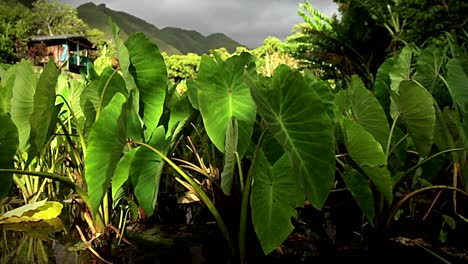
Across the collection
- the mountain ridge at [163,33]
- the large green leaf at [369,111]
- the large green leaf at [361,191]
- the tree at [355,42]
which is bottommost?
the large green leaf at [361,191]

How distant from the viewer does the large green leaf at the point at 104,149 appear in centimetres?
78

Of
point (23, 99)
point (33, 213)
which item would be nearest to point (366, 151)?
point (33, 213)

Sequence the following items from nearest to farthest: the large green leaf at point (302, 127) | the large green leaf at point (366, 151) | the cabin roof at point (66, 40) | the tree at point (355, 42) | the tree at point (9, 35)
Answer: the large green leaf at point (302, 127) < the large green leaf at point (366, 151) < the tree at point (355, 42) < the cabin roof at point (66, 40) < the tree at point (9, 35)

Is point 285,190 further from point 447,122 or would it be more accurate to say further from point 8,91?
point 8,91

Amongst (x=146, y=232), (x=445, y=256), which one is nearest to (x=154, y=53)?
(x=146, y=232)

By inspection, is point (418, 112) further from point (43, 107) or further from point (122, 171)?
point (43, 107)

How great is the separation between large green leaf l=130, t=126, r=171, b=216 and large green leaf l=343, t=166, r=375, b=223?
0.47 m

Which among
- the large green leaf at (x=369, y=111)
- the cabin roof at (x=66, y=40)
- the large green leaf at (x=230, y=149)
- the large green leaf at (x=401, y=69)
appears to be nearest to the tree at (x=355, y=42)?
the large green leaf at (x=401, y=69)

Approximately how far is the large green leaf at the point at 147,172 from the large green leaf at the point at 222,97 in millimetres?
142

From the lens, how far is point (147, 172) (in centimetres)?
91

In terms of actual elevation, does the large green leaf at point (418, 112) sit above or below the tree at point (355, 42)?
below

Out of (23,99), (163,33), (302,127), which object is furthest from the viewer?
(163,33)

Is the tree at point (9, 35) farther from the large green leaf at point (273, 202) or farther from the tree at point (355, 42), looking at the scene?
the large green leaf at point (273, 202)

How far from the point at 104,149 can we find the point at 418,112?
77cm
